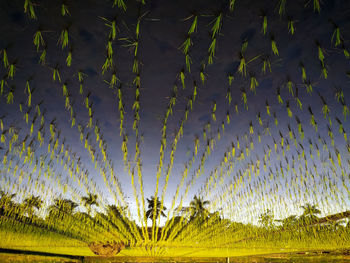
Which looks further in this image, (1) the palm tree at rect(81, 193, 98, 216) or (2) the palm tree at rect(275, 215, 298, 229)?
(2) the palm tree at rect(275, 215, 298, 229)

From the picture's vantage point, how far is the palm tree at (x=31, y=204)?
8.97 m

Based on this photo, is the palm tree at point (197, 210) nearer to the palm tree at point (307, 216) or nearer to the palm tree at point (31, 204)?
the palm tree at point (307, 216)

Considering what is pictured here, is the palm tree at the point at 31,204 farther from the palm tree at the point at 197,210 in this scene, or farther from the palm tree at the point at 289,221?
the palm tree at the point at 289,221

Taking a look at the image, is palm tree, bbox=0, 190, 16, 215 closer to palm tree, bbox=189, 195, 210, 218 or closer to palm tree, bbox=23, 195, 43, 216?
palm tree, bbox=23, 195, 43, 216

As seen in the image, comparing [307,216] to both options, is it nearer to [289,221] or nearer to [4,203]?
[289,221]

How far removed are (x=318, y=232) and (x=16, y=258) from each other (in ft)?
62.5

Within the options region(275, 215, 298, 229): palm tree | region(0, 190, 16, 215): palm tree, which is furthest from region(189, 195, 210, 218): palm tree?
region(0, 190, 16, 215): palm tree

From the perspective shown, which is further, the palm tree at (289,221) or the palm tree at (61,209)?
the palm tree at (61,209)

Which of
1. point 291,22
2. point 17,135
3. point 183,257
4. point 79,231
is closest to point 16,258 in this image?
point 79,231

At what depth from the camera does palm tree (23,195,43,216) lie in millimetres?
8969

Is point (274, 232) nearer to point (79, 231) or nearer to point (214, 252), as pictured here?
point (214, 252)

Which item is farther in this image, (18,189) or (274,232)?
(274,232)

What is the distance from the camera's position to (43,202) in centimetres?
879

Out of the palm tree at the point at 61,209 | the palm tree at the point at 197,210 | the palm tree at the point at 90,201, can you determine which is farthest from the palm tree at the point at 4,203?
the palm tree at the point at 197,210
